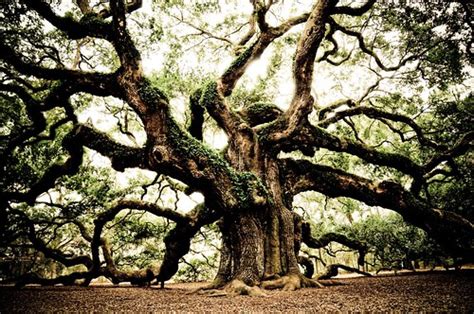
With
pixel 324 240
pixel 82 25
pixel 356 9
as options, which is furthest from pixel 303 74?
pixel 324 240

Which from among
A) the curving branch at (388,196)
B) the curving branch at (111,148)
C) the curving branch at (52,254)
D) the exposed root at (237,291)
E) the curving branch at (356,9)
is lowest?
the exposed root at (237,291)

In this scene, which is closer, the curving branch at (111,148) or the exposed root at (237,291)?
the exposed root at (237,291)

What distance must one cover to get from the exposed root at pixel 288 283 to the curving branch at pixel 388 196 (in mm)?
2525

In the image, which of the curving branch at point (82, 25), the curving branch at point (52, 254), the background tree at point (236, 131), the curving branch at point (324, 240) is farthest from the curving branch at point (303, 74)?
the curving branch at point (52, 254)

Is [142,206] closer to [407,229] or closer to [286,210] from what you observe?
[286,210]

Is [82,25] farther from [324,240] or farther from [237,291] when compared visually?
[324,240]

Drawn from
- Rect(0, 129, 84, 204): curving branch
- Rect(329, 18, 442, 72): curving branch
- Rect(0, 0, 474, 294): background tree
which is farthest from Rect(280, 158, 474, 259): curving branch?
Rect(0, 129, 84, 204): curving branch

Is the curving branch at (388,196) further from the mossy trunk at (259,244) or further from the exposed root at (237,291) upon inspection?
the exposed root at (237,291)

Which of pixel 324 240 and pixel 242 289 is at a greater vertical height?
pixel 324 240

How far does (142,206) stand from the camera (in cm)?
866

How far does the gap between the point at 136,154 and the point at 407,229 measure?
1110cm

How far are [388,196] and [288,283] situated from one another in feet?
13.7

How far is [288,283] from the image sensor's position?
21.5 feet

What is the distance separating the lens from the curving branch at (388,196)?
8523 mm
